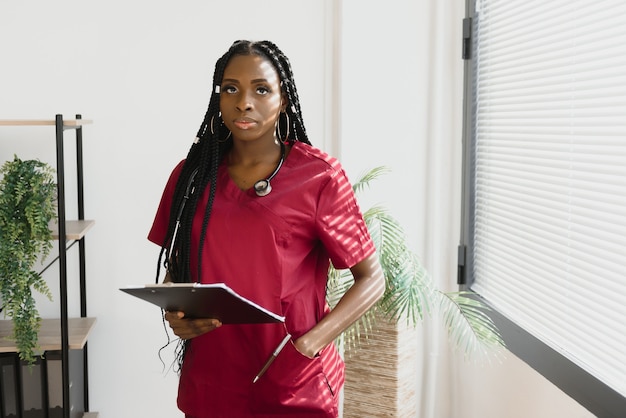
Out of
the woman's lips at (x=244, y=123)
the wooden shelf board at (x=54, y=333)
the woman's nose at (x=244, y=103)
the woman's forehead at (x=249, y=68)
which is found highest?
the woman's forehead at (x=249, y=68)

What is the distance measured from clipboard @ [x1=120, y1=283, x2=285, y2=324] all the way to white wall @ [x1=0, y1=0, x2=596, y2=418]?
4.52ft

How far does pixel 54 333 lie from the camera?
2572mm

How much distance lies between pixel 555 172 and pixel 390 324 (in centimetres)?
69

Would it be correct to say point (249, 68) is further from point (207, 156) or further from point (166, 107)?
point (166, 107)

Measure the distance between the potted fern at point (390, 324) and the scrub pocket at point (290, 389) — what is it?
0.78 m

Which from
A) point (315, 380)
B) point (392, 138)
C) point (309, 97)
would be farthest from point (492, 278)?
point (315, 380)

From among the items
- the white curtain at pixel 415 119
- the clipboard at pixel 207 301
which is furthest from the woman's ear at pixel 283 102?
the white curtain at pixel 415 119

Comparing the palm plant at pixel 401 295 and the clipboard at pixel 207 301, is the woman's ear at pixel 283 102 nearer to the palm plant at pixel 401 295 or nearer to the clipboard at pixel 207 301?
the clipboard at pixel 207 301

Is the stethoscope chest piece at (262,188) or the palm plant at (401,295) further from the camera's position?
the palm plant at (401,295)

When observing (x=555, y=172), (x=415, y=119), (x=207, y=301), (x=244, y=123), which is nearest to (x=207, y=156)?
(x=244, y=123)

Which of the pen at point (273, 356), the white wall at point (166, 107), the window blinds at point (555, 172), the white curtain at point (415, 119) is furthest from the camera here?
the white curtain at point (415, 119)

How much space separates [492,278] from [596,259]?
773mm

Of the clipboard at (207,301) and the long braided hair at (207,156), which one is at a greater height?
the long braided hair at (207,156)

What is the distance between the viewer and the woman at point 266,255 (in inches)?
60.3
